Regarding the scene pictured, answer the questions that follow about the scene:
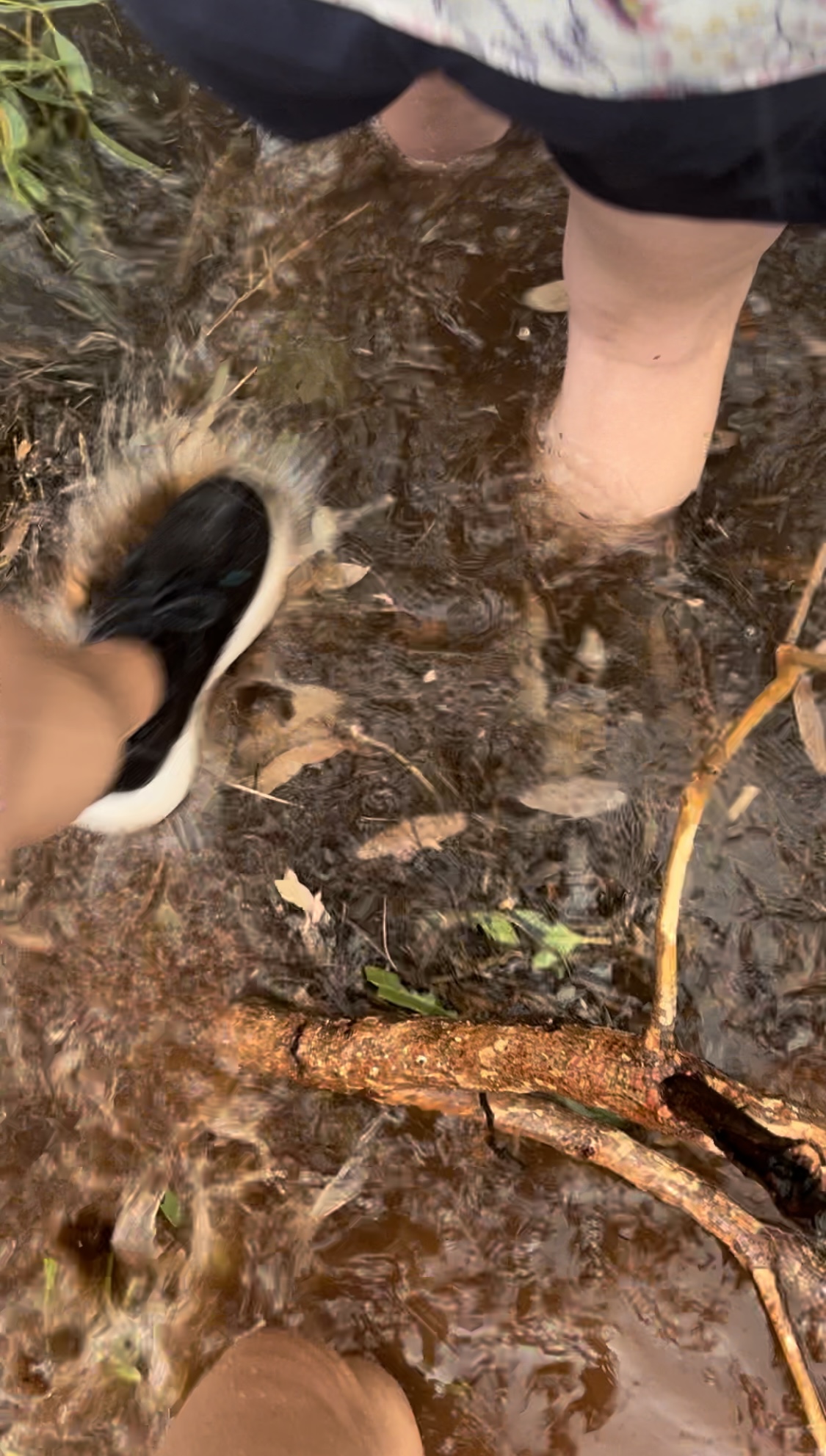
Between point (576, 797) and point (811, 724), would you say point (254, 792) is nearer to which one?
point (576, 797)

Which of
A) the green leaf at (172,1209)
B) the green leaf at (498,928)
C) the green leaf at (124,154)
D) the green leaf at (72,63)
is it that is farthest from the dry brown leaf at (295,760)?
the green leaf at (72,63)

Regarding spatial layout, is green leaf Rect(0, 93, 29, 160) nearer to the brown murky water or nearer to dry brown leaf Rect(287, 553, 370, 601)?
the brown murky water

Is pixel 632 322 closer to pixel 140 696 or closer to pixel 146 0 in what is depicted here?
pixel 146 0

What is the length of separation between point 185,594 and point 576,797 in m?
0.69

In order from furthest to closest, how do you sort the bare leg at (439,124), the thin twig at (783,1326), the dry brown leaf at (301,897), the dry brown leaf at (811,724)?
the dry brown leaf at (301,897) → the dry brown leaf at (811,724) → the bare leg at (439,124) → the thin twig at (783,1326)

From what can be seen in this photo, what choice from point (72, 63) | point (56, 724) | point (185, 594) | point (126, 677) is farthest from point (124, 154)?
point (56, 724)

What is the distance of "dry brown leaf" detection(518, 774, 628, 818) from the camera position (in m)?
1.38

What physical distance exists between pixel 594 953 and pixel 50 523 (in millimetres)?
1130

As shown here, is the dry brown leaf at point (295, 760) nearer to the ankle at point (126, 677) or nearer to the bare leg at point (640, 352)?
the ankle at point (126, 677)

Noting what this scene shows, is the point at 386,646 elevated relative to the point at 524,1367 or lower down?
elevated

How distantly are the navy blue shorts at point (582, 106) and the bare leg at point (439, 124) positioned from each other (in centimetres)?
40

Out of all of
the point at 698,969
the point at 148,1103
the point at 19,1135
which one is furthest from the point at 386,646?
the point at 19,1135

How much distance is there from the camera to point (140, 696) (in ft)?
4.46

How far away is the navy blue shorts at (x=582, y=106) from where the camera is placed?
2.23ft
